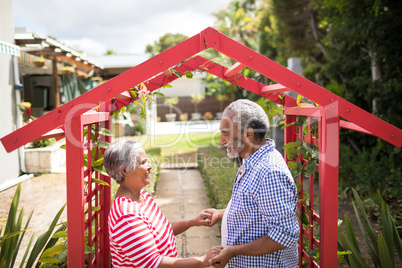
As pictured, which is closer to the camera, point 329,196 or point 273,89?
point 329,196

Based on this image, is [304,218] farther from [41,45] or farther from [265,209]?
[41,45]

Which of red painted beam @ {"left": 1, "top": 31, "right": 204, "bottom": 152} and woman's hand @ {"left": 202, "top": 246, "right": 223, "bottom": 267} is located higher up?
red painted beam @ {"left": 1, "top": 31, "right": 204, "bottom": 152}

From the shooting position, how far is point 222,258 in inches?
75.3

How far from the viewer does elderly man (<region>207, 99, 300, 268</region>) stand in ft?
6.01

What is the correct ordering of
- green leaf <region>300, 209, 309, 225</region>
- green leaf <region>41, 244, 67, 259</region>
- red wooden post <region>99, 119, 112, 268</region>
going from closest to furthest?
green leaf <region>41, 244, 67, 259</region>
green leaf <region>300, 209, 309, 225</region>
red wooden post <region>99, 119, 112, 268</region>

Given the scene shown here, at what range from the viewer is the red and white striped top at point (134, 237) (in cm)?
189

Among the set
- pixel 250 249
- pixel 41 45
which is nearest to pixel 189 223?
pixel 250 249

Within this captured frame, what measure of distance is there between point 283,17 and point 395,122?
7.26 metres

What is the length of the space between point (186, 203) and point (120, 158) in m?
4.17

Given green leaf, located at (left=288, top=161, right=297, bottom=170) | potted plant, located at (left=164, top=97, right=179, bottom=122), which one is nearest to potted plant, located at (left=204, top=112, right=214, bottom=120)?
potted plant, located at (left=164, top=97, right=179, bottom=122)

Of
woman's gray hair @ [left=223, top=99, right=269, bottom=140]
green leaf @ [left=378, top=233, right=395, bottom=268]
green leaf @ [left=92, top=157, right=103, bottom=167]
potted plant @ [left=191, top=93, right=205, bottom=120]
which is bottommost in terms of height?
green leaf @ [left=378, top=233, right=395, bottom=268]

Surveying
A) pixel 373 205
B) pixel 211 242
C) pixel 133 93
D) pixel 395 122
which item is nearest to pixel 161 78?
pixel 133 93

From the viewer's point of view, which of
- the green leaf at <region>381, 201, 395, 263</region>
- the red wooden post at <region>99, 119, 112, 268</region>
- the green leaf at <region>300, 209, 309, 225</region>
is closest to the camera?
the green leaf at <region>300, 209, 309, 225</region>

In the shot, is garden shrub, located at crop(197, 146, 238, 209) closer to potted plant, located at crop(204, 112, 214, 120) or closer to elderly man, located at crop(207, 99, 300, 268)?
elderly man, located at crop(207, 99, 300, 268)
